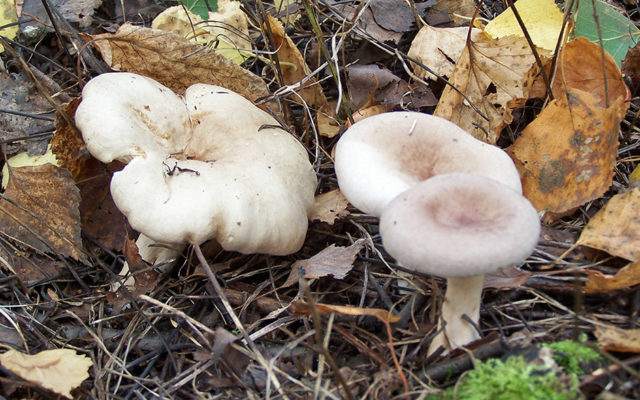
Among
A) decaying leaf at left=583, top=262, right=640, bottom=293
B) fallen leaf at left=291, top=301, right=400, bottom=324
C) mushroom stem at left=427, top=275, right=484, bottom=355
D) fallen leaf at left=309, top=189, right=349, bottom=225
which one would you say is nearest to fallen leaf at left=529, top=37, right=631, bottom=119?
decaying leaf at left=583, top=262, right=640, bottom=293

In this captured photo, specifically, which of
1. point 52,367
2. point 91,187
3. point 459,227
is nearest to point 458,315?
point 459,227

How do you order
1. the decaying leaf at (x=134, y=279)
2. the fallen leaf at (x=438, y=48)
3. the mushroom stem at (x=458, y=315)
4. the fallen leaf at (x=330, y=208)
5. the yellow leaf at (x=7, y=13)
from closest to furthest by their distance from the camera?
the mushroom stem at (x=458, y=315), the decaying leaf at (x=134, y=279), the fallen leaf at (x=330, y=208), the fallen leaf at (x=438, y=48), the yellow leaf at (x=7, y=13)

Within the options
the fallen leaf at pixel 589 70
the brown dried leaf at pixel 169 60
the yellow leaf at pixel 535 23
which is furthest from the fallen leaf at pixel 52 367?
the yellow leaf at pixel 535 23

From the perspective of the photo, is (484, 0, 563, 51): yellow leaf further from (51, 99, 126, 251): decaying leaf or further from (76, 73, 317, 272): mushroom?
(51, 99, 126, 251): decaying leaf

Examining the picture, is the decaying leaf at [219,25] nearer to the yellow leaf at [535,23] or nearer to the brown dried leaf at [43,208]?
the brown dried leaf at [43,208]

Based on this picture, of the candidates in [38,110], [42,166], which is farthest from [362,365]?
[38,110]

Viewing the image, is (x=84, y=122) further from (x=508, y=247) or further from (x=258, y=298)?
(x=508, y=247)

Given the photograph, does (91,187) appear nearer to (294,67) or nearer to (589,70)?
(294,67)
